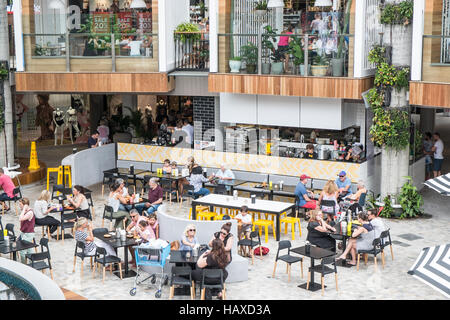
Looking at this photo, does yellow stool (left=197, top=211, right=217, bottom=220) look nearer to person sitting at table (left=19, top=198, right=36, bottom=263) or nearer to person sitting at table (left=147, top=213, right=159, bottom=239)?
person sitting at table (left=147, top=213, right=159, bottom=239)

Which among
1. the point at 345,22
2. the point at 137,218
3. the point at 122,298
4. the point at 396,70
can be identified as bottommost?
the point at 122,298

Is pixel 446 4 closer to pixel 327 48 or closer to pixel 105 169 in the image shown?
pixel 327 48

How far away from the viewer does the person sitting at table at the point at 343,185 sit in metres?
17.5

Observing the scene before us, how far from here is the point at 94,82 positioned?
21.1 metres

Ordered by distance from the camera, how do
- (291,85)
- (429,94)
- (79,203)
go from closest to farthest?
(79,203)
(429,94)
(291,85)

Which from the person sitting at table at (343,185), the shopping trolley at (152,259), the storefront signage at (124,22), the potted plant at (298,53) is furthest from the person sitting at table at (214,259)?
the storefront signage at (124,22)

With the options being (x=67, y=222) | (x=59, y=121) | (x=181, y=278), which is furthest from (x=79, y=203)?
(x=59, y=121)

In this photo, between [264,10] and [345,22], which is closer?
[345,22]

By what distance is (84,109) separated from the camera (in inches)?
1225

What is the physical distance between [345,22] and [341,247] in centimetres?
626

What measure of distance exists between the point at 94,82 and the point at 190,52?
2877 mm

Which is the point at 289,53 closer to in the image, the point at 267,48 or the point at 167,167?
the point at 267,48
